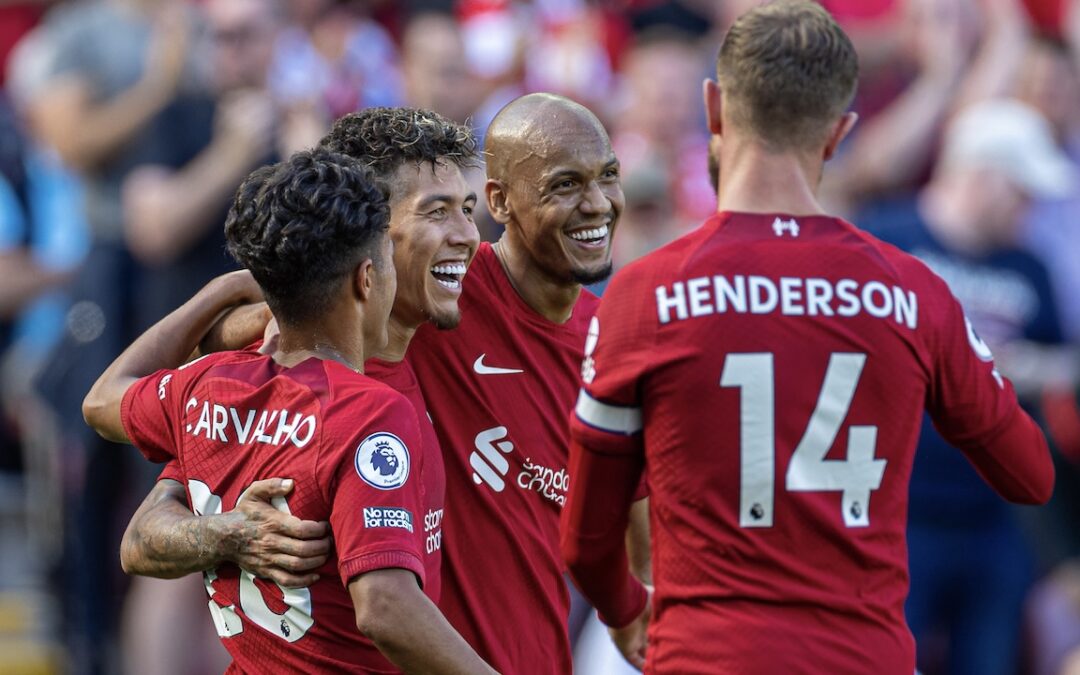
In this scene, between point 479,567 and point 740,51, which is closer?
point 740,51

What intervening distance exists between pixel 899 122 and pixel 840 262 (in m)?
5.48

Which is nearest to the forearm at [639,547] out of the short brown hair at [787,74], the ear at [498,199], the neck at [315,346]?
the ear at [498,199]

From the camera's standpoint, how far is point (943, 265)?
24.1 feet

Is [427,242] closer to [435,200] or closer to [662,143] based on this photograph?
[435,200]

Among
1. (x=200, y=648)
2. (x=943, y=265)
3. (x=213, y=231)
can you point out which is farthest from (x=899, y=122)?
(x=200, y=648)

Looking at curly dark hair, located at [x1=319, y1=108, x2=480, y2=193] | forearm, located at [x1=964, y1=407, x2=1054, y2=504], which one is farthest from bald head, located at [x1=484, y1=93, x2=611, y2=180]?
forearm, located at [x1=964, y1=407, x2=1054, y2=504]

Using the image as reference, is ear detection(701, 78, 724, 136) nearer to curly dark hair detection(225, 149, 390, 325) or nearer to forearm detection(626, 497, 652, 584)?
curly dark hair detection(225, 149, 390, 325)

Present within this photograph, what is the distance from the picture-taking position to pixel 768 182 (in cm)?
332

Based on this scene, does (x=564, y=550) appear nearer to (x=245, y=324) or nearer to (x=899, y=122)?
(x=245, y=324)

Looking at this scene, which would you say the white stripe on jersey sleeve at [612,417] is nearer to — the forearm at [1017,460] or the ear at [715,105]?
the ear at [715,105]

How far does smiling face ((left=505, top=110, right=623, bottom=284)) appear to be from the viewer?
13.2 ft

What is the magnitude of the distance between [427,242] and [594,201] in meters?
0.53

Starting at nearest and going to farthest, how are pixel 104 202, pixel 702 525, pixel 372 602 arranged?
pixel 372 602
pixel 702 525
pixel 104 202

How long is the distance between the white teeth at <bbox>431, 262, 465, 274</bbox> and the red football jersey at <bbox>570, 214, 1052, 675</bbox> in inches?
22.4
